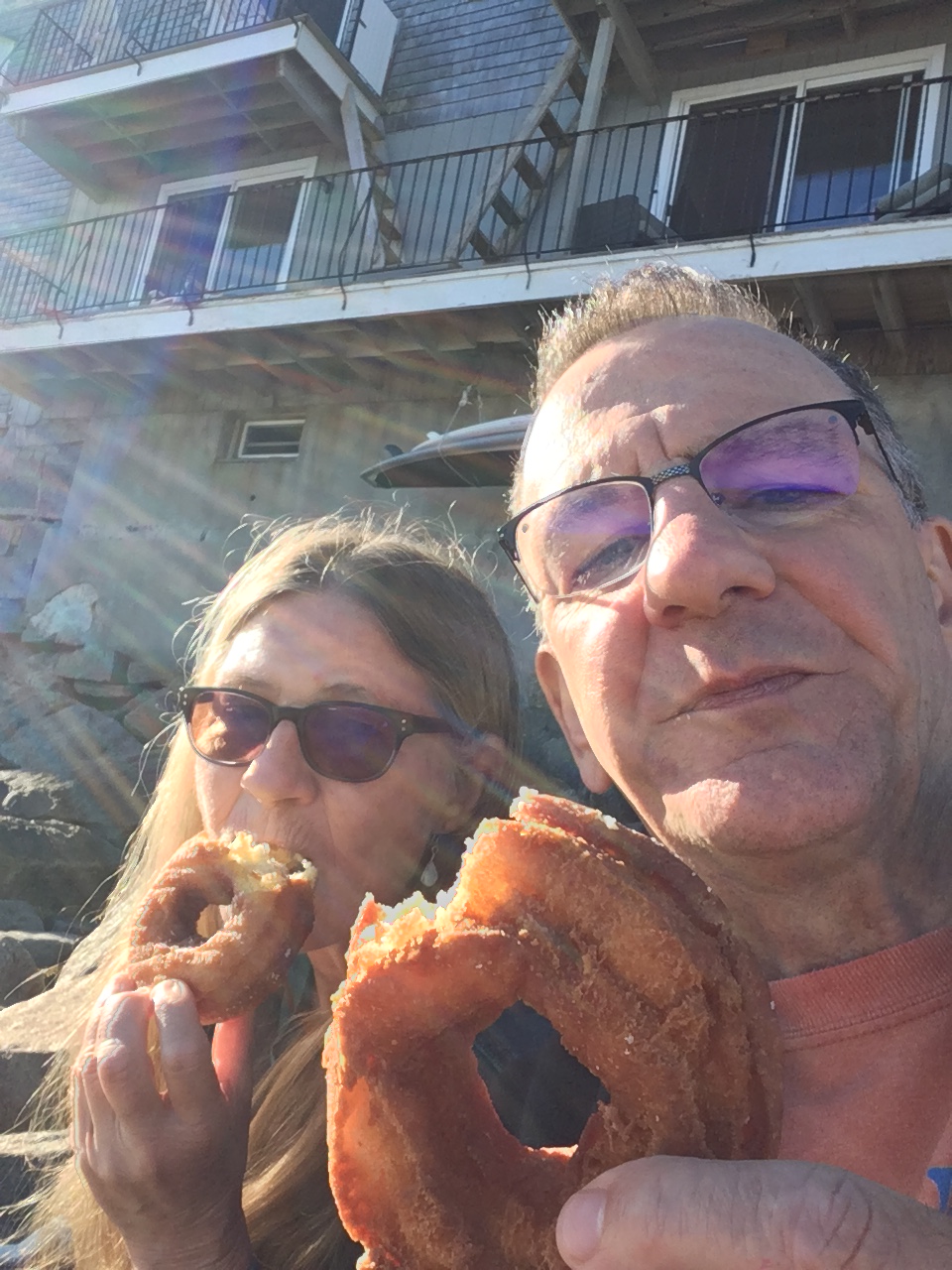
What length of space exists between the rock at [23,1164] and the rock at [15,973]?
1868mm

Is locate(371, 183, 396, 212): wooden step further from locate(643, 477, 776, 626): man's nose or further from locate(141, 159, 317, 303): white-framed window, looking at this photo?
locate(643, 477, 776, 626): man's nose

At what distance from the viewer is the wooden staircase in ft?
34.0

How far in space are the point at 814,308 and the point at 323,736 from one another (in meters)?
7.74

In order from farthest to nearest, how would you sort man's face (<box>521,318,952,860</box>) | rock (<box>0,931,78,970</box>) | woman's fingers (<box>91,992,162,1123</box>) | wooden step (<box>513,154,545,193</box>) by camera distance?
wooden step (<box>513,154,545,193</box>), rock (<box>0,931,78,970</box>), woman's fingers (<box>91,992,162,1123</box>), man's face (<box>521,318,952,860</box>)

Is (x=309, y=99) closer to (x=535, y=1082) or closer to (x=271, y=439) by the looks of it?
(x=271, y=439)

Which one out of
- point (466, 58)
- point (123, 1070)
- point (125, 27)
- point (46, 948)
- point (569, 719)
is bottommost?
point (46, 948)

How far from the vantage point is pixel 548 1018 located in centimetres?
124

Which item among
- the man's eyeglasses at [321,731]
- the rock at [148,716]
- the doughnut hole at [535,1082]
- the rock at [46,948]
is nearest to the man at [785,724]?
the doughnut hole at [535,1082]

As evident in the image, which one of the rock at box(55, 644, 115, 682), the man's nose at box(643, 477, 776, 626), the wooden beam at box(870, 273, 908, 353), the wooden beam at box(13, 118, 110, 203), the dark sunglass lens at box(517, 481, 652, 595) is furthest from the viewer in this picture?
the wooden beam at box(13, 118, 110, 203)

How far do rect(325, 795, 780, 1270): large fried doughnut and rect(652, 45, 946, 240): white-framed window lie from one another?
8.98m

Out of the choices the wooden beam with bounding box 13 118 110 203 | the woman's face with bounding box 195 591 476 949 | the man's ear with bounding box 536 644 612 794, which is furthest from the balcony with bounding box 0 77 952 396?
the man's ear with bounding box 536 644 612 794

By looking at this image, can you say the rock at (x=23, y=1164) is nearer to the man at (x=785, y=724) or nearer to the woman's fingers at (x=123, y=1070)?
the woman's fingers at (x=123, y=1070)

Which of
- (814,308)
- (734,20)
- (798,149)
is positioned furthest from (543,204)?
(814,308)

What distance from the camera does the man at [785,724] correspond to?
0.99m
